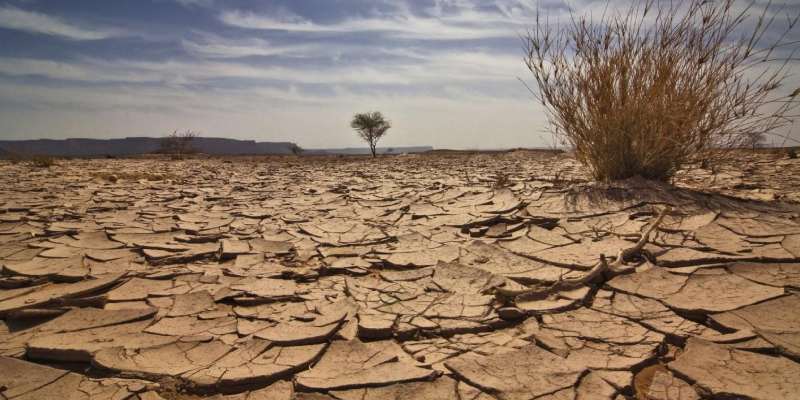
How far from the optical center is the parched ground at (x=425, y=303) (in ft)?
3.82

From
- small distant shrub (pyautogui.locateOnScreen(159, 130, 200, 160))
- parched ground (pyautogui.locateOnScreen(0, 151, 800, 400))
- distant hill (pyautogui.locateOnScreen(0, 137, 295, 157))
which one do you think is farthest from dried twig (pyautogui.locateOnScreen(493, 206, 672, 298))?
distant hill (pyautogui.locateOnScreen(0, 137, 295, 157))

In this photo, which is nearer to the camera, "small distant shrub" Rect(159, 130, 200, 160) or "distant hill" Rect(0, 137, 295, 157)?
"small distant shrub" Rect(159, 130, 200, 160)

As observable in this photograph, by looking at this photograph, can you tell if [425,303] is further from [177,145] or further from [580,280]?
[177,145]

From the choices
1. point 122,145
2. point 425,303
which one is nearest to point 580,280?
point 425,303

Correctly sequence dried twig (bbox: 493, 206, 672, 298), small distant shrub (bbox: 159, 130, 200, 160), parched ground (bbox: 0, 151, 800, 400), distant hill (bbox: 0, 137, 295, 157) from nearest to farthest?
parched ground (bbox: 0, 151, 800, 400) → dried twig (bbox: 493, 206, 672, 298) → small distant shrub (bbox: 159, 130, 200, 160) → distant hill (bbox: 0, 137, 295, 157)

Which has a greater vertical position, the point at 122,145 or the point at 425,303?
the point at 122,145

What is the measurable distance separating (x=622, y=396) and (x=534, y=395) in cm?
22

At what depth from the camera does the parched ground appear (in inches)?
45.9

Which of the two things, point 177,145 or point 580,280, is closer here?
point 580,280

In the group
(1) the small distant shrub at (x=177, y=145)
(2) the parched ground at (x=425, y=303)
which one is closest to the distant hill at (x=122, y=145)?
(1) the small distant shrub at (x=177, y=145)

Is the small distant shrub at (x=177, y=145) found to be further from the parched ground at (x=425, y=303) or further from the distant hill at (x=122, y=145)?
the distant hill at (x=122, y=145)

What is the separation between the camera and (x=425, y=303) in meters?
1.68

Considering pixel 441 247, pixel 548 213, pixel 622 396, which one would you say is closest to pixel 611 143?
pixel 548 213

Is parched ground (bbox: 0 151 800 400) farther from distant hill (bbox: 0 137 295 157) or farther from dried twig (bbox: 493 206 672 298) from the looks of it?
distant hill (bbox: 0 137 295 157)
